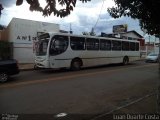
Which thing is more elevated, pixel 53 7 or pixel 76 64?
pixel 53 7

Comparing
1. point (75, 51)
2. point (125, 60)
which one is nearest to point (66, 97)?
point (75, 51)

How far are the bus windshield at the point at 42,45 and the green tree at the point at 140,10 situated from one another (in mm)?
9727

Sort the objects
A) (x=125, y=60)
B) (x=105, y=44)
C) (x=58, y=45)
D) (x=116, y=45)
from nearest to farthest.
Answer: (x=58, y=45) < (x=105, y=44) < (x=116, y=45) < (x=125, y=60)

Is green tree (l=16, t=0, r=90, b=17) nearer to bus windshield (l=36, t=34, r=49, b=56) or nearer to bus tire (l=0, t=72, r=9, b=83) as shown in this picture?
bus tire (l=0, t=72, r=9, b=83)

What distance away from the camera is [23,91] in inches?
443

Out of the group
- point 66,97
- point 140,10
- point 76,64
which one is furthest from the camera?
point 76,64

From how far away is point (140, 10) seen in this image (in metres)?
8.44

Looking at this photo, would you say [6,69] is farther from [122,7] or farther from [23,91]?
[122,7]

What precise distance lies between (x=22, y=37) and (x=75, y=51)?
32.3 ft

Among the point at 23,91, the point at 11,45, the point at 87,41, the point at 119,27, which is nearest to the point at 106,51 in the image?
the point at 87,41

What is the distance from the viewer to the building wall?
90.7ft

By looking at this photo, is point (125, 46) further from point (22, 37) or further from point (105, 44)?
point (22, 37)

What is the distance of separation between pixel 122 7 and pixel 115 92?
150 inches

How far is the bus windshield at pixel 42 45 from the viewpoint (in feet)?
61.8
